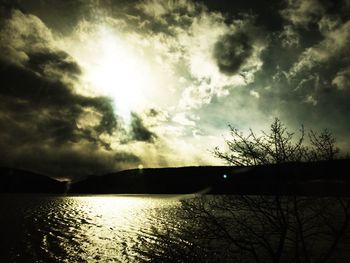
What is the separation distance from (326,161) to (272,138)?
2.39m

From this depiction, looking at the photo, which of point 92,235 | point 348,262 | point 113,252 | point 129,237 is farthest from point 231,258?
point 92,235

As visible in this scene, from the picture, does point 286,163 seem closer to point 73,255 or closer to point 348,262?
point 348,262

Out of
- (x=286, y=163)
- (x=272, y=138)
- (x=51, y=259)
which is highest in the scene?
(x=272, y=138)

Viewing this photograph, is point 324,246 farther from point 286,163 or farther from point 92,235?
point 92,235

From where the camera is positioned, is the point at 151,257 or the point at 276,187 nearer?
the point at 276,187

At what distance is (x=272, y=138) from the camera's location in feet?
38.9

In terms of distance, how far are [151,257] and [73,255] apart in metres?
9.96

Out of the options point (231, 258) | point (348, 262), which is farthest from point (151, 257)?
point (348, 262)

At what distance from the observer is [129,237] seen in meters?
48.2

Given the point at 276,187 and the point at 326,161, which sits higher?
the point at 326,161

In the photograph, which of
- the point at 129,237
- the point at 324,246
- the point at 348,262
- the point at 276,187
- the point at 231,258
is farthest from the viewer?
the point at 129,237

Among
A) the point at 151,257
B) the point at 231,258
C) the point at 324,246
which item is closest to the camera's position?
the point at 231,258

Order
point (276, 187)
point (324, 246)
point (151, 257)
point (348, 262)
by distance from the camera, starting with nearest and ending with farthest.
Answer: point (276, 187), point (348, 262), point (151, 257), point (324, 246)

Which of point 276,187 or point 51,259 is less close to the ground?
point 276,187
